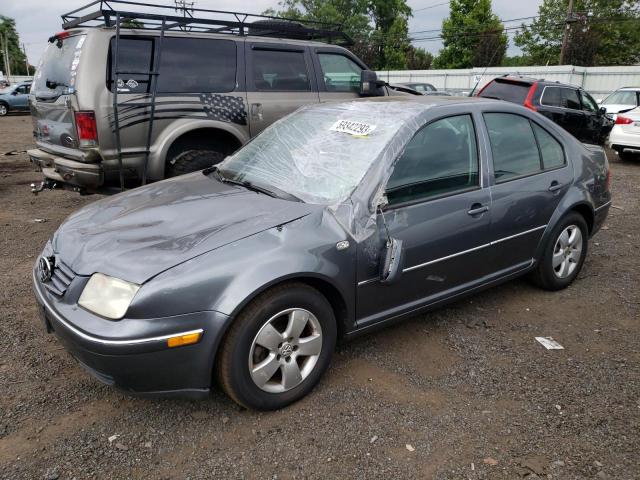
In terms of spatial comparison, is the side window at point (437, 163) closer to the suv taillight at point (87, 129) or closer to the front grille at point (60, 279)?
the front grille at point (60, 279)

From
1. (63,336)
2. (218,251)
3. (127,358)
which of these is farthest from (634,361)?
(63,336)

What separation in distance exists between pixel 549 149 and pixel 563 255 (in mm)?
885

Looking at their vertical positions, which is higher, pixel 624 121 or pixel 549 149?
pixel 549 149

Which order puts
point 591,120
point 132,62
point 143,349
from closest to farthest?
point 143,349, point 132,62, point 591,120

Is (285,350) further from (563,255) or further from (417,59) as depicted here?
(417,59)

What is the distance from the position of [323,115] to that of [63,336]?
2236 mm

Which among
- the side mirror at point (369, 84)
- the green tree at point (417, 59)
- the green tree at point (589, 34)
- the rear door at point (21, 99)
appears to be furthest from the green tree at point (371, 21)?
the side mirror at point (369, 84)

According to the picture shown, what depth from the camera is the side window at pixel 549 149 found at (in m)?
4.09

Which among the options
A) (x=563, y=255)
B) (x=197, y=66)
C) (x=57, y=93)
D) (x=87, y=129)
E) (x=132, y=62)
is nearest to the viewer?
(x=563, y=255)

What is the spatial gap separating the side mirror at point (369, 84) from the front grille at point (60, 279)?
4975 millimetres

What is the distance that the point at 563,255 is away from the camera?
4.35 meters

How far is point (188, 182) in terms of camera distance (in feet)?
12.0

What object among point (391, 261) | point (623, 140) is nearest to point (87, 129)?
point (391, 261)

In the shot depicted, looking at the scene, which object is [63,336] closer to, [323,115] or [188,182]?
[188,182]
